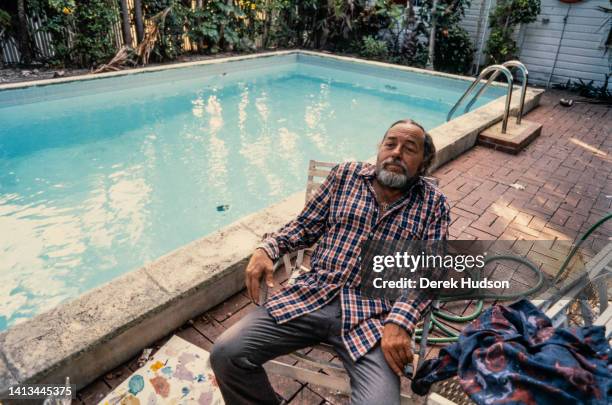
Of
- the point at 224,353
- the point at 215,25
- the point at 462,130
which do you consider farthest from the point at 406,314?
the point at 215,25

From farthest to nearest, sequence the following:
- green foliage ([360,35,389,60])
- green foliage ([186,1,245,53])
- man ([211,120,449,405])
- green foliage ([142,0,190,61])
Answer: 1. green foliage ([360,35,389,60])
2. green foliage ([186,1,245,53])
3. green foliage ([142,0,190,61])
4. man ([211,120,449,405])

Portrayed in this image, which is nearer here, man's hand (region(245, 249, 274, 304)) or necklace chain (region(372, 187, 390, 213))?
man's hand (region(245, 249, 274, 304))

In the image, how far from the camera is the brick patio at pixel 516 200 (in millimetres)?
2285

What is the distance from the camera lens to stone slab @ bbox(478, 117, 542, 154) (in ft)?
17.4

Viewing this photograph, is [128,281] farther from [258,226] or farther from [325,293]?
[325,293]

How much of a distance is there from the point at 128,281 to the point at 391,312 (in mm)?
1560

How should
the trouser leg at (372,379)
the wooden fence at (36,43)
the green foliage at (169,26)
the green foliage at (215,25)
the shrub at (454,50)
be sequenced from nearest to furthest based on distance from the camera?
the trouser leg at (372,379), the wooden fence at (36,43), the green foliage at (169,26), the shrub at (454,50), the green foliage at (215,25)

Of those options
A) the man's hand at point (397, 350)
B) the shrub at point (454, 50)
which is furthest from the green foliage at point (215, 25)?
the man's hand at point (397, 350)

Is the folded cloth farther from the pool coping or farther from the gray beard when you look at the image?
the pool coping

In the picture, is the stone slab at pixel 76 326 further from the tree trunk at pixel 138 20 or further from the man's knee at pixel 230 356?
the tree trunk at pixel 138 20

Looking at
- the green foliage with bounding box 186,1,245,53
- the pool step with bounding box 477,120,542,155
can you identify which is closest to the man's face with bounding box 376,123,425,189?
the pool step with bounding box 477,120,542,155

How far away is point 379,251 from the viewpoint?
2043mm

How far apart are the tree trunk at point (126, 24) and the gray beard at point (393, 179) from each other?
9.45m

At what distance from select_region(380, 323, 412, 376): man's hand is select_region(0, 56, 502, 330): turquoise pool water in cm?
295
